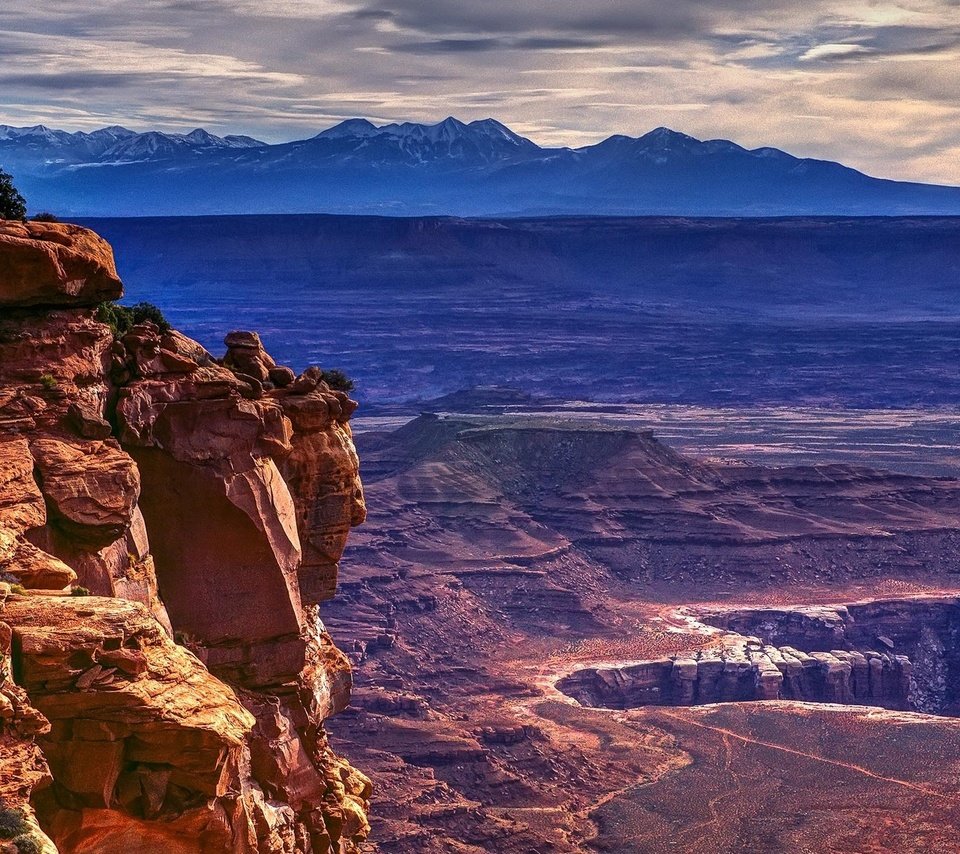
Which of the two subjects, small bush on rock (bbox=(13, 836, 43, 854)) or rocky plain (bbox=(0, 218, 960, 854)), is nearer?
small bush on rock (bbox=(13, 836, 43, 854))

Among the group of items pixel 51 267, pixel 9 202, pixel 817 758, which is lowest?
pixel 817 758

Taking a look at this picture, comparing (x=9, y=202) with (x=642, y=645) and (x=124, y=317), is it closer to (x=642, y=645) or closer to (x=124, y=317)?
(x=124, y=317)

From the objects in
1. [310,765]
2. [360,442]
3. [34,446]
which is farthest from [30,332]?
[360,442]

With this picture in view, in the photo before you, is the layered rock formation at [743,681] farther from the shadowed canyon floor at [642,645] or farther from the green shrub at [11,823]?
the green shrub at [11,823]

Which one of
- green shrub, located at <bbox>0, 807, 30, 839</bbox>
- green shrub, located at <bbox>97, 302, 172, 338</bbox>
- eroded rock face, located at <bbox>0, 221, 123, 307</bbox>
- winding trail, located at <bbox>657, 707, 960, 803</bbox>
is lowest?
winding trail, located at <bbox>657, 707, 960, 803</bbox>

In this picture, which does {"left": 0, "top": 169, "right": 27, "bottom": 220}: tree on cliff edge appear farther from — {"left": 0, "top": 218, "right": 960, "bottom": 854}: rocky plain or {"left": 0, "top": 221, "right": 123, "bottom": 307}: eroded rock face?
{"left": 0, "top": 221, "right": 123, "bottom": 307}: eroded rock face

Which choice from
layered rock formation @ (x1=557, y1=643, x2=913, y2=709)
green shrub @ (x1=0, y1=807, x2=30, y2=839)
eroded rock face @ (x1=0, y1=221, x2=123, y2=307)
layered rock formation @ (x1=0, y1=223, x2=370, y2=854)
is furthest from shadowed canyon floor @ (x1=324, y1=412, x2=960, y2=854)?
green shrub @ (x1=0, y1=807, x2=30, y2=839)

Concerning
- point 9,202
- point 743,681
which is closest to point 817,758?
point 743,681
